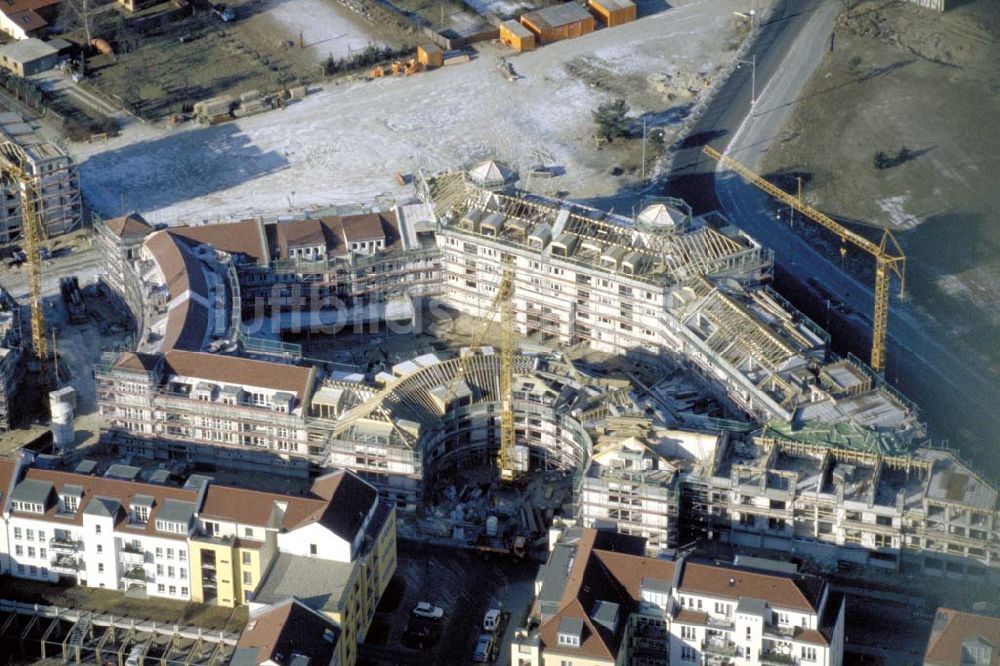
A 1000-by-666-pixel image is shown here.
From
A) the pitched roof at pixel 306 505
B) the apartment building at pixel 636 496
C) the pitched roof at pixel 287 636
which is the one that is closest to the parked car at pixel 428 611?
the pitched roof at pixel 306 505

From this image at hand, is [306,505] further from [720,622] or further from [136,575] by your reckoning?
[720,622]

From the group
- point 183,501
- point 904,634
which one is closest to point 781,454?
point 904,634

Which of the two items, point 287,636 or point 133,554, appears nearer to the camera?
point 287,636

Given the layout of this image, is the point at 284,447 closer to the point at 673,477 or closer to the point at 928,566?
the point at 673,477

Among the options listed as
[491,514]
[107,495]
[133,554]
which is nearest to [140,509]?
[107,495]

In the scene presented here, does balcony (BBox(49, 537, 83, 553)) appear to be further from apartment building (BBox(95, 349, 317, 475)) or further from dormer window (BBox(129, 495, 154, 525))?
apartment building (BBox(95, 349, 317, 475))

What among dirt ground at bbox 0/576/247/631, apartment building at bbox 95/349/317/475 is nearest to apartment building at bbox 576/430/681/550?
apartment building at bbox 95/349/317/475
